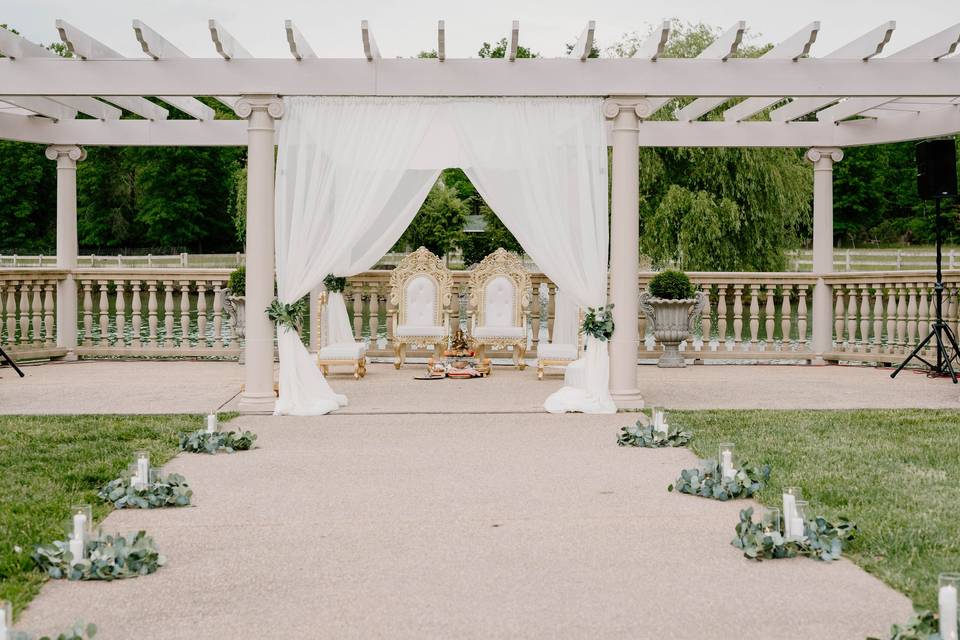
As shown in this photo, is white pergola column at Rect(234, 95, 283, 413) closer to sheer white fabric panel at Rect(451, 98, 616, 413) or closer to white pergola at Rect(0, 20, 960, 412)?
white pergola at Rect(0, 20, 960, 412)

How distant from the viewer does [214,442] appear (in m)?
5.82

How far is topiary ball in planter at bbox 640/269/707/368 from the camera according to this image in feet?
35.4

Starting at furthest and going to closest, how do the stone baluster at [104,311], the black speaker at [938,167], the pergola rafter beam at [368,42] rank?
1. the stone baluster at [104,311]
2. the black speaker at [938,167]
3. the pergola rafter beam at [368,42]

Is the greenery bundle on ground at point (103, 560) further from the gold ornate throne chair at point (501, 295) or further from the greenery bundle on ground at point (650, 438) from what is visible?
the gold ornate throne chair at point (501, 295)

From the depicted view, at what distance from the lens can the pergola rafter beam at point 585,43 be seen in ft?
23.1

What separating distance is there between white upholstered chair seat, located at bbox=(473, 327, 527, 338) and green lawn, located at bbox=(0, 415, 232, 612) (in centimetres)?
393

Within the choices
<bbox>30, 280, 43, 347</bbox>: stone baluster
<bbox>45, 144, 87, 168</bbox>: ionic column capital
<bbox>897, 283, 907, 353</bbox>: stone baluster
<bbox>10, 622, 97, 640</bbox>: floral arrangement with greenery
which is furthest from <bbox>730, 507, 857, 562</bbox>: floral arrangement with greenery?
<bbox>30, 280, 43, 347</bbox>: stone baluster

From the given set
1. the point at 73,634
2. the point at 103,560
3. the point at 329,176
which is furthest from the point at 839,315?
the point at 73,634

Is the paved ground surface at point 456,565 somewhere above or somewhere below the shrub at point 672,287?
below

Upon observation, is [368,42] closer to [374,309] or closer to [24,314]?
[374,309]

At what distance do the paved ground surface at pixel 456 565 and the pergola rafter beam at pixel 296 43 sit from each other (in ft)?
10.1

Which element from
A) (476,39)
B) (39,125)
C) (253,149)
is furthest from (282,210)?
(476,39)

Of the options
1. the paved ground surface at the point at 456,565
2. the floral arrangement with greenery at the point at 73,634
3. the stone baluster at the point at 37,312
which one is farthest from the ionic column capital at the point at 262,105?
the floral arrangement with greenery at the point at 73,634

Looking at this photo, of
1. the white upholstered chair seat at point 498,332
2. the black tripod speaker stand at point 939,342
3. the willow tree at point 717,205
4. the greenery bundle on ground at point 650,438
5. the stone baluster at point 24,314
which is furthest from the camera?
the willow tree at point 717,205
